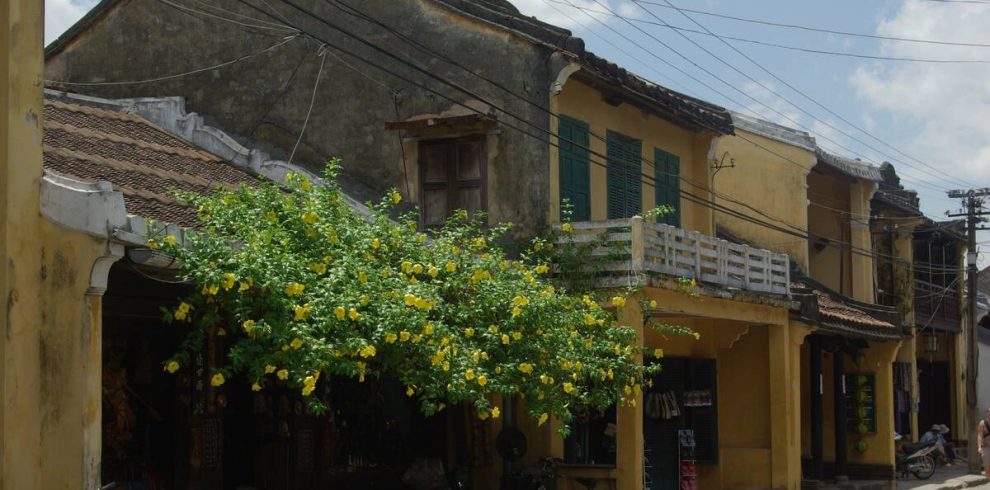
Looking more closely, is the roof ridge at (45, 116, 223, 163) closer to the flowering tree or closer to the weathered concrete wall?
the weathered concrete wall

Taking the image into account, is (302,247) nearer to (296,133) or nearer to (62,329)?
(62,329)

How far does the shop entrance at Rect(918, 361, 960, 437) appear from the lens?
34156 millimetres

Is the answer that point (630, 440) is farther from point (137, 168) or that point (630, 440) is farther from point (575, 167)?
point (137, 168)

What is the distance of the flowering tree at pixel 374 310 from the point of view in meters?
10.2

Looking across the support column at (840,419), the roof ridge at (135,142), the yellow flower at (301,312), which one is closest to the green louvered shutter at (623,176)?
the roof ridge at (135,142)

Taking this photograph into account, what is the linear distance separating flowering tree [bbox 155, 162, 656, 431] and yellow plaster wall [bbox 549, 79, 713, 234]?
4.22 metres

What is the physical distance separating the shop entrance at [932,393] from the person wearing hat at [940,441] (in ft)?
9.48

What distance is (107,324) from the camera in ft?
39.8

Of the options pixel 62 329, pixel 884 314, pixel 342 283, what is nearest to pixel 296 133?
pixel 342 283

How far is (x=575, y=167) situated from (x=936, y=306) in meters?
17.1

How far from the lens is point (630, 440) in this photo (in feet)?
51.9

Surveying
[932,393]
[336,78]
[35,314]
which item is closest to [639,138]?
[336,78]

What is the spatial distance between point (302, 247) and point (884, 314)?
16.5 metres

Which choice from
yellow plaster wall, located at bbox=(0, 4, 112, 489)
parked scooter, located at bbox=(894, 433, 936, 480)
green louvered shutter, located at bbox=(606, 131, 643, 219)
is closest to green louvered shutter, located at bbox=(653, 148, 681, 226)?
green louvered shutter, located at bbox=(606, 131, 643, 219)
